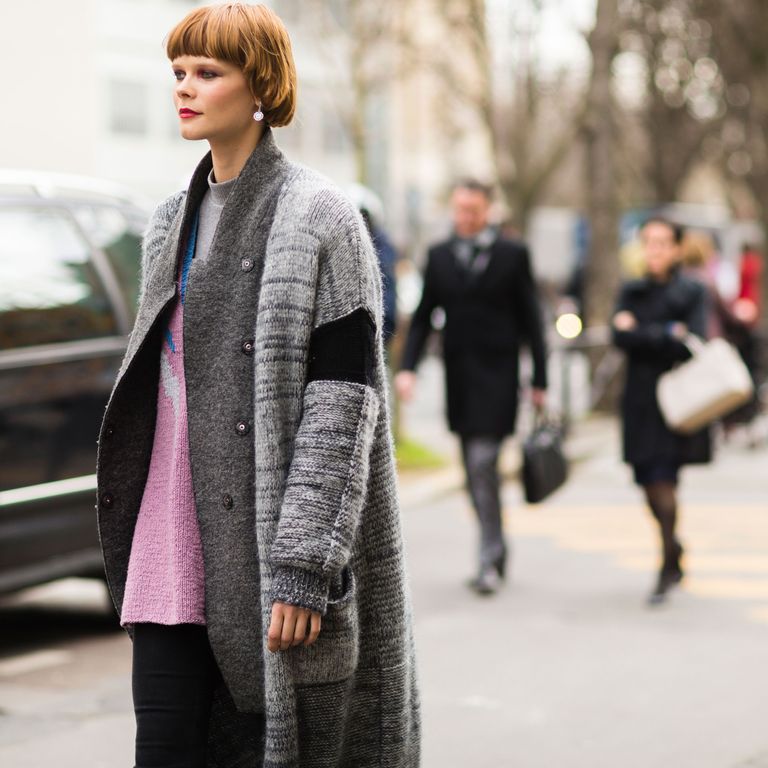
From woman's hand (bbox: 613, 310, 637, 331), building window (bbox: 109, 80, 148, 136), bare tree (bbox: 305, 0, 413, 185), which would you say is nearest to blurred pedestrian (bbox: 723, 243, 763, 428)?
woman's hand (bbox: 613, 310, 637, 331)

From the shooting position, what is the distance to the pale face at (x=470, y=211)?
7996 millimetres

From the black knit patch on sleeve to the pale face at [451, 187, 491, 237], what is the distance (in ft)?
17.0

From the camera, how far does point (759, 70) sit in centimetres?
2722

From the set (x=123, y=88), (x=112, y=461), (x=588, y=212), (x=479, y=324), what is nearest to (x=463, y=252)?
(x=479, y=324)

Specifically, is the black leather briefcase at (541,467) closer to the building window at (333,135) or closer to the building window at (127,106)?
the building window at (127,106)

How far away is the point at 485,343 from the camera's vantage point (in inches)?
314

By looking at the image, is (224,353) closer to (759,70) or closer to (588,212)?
(588,212)

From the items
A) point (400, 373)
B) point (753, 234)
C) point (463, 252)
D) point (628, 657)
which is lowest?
point (753, 234)

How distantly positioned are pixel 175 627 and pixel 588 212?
15.6 m

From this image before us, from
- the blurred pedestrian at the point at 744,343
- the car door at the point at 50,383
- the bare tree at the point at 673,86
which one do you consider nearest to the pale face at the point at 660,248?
the car door at the point at 50,383

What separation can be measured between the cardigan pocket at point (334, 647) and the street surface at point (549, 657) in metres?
2.18

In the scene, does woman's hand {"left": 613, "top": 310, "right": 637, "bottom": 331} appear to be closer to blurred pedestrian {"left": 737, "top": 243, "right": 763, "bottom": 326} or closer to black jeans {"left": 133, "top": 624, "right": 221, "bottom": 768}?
black jeans {"left": 133, "top": 624, "right": 221, "bottom": 768}

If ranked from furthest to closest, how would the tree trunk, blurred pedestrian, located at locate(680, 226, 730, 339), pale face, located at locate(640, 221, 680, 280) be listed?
the tree trunk
blurred pedestrian, located at locate(680, 226, 730, 339)
pale face, located at locate(640, 221, 680, 280)

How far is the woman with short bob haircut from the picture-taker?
279 cm
